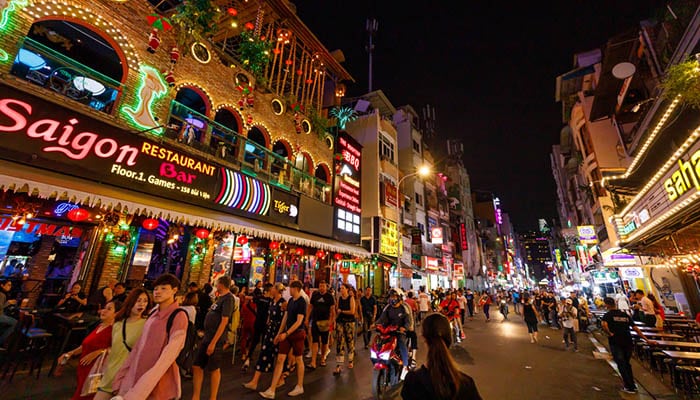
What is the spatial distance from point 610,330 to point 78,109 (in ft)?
49.7

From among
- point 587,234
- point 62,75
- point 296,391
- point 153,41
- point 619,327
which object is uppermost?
point 153,41

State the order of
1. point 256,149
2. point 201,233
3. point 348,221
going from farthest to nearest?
point 348,221, point 256,149, point 201,233

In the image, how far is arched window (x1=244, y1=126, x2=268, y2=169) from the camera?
1255cm

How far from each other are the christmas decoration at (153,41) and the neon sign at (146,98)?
2.15 feet

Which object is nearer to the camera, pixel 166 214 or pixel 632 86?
pixel 166 214

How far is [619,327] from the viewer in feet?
22.5

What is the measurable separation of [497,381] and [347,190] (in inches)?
544

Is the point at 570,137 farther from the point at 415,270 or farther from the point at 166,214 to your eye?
the point at 166,214

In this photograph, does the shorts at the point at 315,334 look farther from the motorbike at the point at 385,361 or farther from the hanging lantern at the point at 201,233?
the hanging lantern at the point at 201,233

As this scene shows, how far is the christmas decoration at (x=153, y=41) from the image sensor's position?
372 inches

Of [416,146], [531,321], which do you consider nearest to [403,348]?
[531,321]

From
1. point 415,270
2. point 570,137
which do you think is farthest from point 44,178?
point 570,137

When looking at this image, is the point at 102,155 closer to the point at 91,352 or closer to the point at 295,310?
the point at 91,352

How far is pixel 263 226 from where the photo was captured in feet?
38.7
